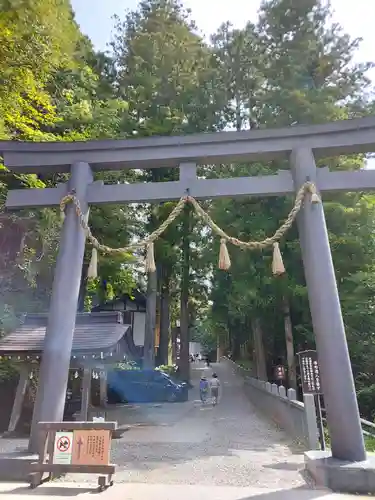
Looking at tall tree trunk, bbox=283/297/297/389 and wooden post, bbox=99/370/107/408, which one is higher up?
tall tree trunk, bbox=283/297/297/389

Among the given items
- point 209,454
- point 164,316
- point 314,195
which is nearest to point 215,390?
point 164,316

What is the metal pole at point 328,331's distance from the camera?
5242 millimetres

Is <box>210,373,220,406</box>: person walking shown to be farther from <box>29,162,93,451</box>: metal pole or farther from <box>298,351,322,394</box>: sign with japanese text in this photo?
<box>29,162,93,451</box>: metal pole

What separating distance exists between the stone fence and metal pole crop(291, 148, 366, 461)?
11.1 ft

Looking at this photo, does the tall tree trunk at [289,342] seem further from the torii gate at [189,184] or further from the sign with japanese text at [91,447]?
the sign with japanese text at [91,447]

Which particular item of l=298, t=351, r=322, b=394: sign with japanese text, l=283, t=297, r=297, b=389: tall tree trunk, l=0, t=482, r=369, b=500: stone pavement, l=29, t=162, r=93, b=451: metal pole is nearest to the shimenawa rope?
l=29, t=162, r=93, b=451: metal pole

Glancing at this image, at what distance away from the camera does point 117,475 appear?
20.7 ft

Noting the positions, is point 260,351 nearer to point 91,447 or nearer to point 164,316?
point 164,316

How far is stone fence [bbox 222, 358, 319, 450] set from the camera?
8.70 metres

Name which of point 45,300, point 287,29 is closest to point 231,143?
point 45,300

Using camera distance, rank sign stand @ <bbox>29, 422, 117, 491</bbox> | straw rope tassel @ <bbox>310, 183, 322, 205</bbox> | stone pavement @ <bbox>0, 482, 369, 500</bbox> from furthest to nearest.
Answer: straw rope tassel @ <bbox>310, 183, 322, 205</bbox> < sign stand @ <bbox>29, 422, 117, 491</bbox> < stone pavement @ <bbox>0, 482, 369, 500</bbox>

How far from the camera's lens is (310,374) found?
319 inches

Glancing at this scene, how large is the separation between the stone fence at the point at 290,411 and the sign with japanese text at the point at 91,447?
4.99 meters

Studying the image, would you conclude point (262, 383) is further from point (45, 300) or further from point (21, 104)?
point (21, 104)
